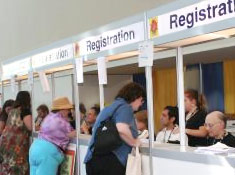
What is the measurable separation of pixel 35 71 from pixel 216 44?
2395mm

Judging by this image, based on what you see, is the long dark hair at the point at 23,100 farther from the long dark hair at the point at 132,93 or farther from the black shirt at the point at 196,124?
the long dark hair at the point at 132,93

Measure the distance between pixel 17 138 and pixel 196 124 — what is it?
2160 mm

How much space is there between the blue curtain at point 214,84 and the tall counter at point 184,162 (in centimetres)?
263

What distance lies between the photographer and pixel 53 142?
12.4 feet

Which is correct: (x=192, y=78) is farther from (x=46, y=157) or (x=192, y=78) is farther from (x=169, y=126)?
(x=46, y=157)

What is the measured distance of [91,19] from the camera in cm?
920

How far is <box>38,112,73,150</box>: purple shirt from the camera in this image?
3.79 m

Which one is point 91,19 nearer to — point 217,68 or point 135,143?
point 217,68

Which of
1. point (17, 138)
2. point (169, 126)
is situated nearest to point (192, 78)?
point (169, 126)

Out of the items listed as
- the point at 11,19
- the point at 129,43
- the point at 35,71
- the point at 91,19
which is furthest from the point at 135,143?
the point at 11,19

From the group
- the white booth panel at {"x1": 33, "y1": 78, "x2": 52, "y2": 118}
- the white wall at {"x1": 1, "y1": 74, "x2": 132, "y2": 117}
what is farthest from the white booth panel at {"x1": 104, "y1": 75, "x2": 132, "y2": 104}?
the white booth panel at {"x1": 33, "y1": 78, "x2": 52, "y2": 118}

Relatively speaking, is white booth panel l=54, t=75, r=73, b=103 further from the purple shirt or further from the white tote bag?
the white tote bag

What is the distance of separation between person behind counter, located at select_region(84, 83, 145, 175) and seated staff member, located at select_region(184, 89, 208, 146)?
749mm

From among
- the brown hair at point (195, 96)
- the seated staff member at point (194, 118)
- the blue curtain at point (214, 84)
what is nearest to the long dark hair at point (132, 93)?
the seated staff member at point (194, 118)
